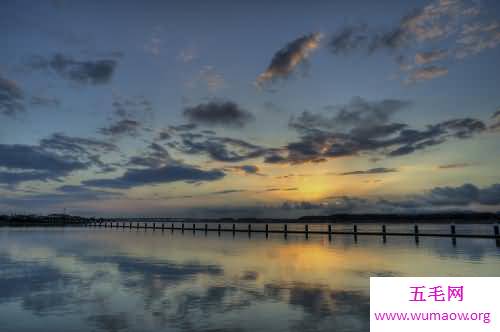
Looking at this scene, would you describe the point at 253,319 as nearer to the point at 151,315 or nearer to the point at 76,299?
the point at 151,315

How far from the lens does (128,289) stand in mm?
16203

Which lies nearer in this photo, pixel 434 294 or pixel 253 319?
pixel 434 294

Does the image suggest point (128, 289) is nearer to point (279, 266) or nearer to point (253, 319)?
point (253, 319)

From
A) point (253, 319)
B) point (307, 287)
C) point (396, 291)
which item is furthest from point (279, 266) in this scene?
point (396, 291)

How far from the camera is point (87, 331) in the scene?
34.4 feet

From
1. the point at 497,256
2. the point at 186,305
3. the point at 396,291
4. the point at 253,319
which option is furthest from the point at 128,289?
the point at 497,256

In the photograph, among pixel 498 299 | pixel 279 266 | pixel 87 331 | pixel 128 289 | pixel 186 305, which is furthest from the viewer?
pixel 279 266

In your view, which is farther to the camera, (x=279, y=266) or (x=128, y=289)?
(x=279, y=266)

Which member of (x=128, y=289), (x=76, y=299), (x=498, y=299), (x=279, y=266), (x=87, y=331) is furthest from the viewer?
(x=279, y=266)

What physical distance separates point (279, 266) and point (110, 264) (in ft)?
34.2

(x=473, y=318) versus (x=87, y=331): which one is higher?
(x=473, y=318)

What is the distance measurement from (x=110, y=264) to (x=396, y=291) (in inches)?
766

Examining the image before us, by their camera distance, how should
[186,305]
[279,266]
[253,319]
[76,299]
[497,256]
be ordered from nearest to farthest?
[253,319]
[186,305]
[76,299]
[279,266]
[497,256]

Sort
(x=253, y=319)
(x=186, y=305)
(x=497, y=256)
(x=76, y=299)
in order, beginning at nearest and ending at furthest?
(x=253, y=319)
(x=186, y=305)
(x=76, y=299)
(x=497, y=256)
